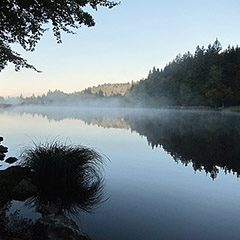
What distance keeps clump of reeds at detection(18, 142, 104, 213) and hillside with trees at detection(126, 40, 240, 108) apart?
70.5m

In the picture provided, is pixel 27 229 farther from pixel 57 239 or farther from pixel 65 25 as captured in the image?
pixel 65 25

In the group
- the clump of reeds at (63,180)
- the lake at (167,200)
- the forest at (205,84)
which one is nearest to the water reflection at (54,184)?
the clump of reeds at (63,180)

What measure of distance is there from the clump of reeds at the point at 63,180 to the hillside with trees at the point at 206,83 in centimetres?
7053

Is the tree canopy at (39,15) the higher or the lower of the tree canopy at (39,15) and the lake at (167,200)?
the higher

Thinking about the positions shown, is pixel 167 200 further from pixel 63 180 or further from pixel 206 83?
pixel 206 83

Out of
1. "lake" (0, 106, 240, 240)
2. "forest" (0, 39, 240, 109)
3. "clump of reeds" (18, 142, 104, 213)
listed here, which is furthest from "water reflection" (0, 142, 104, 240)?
"forest" (0, 39, 240, 109)

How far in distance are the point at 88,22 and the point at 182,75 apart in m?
101

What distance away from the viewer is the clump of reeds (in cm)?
618

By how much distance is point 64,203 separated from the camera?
20.0 feet

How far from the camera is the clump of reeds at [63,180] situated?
243 inches

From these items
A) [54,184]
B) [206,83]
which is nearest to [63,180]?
[54,184]

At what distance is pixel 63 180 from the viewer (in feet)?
22.5

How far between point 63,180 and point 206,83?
77.8 metres

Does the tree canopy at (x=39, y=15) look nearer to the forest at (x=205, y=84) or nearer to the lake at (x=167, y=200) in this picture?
the lake at (x=167, y=200)
